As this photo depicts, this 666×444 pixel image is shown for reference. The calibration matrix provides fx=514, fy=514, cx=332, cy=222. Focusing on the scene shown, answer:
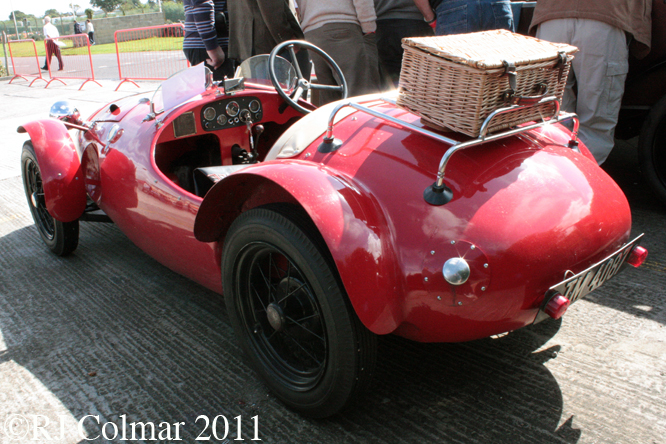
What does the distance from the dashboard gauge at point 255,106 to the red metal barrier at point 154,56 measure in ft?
30.5

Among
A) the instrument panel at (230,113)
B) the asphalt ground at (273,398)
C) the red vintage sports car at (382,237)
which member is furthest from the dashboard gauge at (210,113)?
the asphalt ground at (273,398)

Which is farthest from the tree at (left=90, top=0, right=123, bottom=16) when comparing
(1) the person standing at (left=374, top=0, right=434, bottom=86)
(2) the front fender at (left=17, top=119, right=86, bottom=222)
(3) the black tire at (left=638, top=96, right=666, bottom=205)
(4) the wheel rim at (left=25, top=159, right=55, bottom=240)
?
(3) the black tire at (left=638, top=96, right=666, bottom=205)

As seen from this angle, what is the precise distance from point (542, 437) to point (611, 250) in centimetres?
72

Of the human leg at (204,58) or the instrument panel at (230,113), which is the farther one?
the human leg at (204,58)

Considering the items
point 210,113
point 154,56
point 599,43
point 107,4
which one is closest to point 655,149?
Answer: point 599,43

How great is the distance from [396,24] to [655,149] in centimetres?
219

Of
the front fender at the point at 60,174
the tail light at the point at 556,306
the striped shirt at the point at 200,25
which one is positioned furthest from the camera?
the striped shirt at the point at 200,25

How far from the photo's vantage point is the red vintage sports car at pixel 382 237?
166 cm

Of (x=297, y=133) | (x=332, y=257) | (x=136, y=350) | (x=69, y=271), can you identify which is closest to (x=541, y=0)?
(x=297, y=133)

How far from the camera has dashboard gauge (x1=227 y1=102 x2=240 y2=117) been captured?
3117 millimetres

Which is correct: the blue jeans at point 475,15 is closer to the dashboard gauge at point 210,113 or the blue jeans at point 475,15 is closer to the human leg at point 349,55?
the human leg at point 349,55

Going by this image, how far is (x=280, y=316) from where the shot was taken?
80.5 inches

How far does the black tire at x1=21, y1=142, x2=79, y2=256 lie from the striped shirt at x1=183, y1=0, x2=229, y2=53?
1.63 meters

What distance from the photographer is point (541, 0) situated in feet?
12.0
